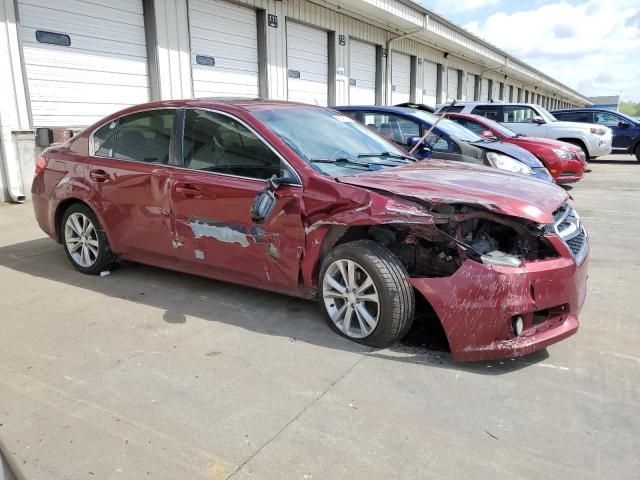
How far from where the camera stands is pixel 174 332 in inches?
148

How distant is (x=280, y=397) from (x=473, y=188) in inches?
69.7

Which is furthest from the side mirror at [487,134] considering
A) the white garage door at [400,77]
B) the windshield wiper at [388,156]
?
the white garage door at [400,77]

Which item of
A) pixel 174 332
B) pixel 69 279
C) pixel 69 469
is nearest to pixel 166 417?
pixel 69 469

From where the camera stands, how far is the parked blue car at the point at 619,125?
16688 millimetres

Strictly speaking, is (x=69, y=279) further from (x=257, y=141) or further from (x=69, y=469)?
(x=69, y=469)

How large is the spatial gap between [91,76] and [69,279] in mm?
5963

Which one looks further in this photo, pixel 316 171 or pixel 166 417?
pixel 316 171

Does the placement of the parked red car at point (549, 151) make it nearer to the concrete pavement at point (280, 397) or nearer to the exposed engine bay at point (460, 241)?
the concrete pavement at point (280, 397)

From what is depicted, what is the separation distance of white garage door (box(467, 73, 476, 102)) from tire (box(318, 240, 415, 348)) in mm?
27476

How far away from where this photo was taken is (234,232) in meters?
3.89

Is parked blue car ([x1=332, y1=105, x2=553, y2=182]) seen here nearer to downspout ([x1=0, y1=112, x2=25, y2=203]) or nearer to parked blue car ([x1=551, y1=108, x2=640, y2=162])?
downspout ([x1=0, y1=112, x2=25, y2=203])

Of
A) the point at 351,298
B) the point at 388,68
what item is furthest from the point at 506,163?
the point at 388,68

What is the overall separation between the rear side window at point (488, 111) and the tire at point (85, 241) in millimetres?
10626

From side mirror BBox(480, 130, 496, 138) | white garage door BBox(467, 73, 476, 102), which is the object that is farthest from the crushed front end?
white garage door BBox(467, 73, 476, 102)
